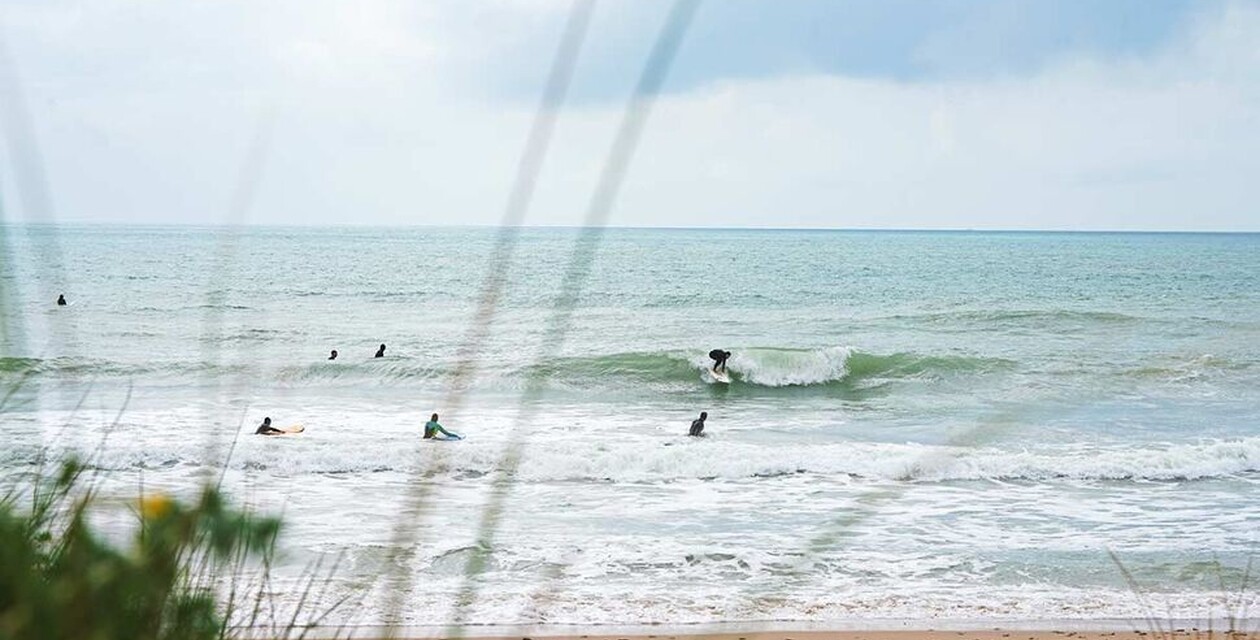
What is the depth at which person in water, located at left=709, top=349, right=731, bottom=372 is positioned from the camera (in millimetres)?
24703

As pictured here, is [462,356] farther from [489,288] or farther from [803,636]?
[803,636]

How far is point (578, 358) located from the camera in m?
25.6

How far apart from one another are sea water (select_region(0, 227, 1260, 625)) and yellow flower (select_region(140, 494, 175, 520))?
0.21ft

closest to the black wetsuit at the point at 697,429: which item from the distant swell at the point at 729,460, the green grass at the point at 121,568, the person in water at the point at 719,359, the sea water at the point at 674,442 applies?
the sea water at the point at 674,442

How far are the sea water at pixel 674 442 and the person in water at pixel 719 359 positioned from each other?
1.21 ft

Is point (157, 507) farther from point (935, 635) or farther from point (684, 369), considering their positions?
point (684, 369)

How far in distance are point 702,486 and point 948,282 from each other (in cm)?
4202

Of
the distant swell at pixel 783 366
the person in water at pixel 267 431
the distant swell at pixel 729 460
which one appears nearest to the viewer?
the distant swell at pixel 729 460

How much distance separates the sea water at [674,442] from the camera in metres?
1.35

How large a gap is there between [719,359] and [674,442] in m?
8.86

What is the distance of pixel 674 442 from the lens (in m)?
16.3

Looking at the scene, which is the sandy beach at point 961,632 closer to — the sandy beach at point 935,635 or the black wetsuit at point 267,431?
the sandy beach at point 935,635

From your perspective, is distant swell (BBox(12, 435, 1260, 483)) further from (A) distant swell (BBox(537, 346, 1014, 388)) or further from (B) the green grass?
(B) the green grass

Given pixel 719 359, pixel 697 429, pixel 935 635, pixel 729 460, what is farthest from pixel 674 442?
pixel 719 359
